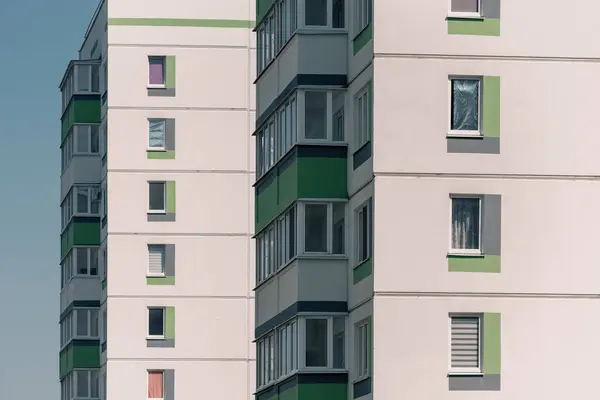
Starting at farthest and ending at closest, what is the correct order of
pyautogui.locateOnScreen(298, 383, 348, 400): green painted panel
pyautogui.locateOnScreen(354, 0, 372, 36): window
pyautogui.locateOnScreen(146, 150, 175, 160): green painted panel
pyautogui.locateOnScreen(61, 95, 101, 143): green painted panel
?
1. pyautogui.locateOnScreen(61, 95, 101, 143): green painted panel
2. pyautogui.locateOnScreen(146, 150, 175, 160): green painted panel
3. pyautogui.locateOnScreen(298, 383, 348, 400): green painted panel
4. pyautogui.locateOnScreen(354, 0, 372, 36): window

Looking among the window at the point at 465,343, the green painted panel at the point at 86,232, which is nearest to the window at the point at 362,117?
the window at the point at 465,343

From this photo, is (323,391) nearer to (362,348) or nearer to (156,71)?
(362,348)

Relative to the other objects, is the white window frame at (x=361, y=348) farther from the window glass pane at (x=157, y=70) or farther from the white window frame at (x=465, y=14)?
the window glass pane at (x=157, y=70)

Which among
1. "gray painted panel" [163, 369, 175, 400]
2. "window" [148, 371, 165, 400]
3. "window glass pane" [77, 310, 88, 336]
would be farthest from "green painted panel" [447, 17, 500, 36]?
"window glass pane" [77, 310, 88, 336]

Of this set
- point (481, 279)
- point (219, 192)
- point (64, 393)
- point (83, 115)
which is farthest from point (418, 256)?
point (64, 393)

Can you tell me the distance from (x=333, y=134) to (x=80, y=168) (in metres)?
44.7

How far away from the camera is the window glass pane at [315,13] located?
51.8 m

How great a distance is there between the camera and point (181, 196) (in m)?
83.6

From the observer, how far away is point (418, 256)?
47406mm

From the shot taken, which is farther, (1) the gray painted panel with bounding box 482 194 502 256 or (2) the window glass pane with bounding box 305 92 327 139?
(2) the window glass pane with bounding box 305 92 327 139

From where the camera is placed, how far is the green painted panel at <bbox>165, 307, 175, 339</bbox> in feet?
275

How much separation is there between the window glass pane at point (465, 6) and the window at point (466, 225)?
443 cm

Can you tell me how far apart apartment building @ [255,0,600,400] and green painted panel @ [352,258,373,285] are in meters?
0.05

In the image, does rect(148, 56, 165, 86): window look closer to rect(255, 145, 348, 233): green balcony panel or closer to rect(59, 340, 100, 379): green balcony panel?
rect(59, 340, 100, 379): green balcony panel
